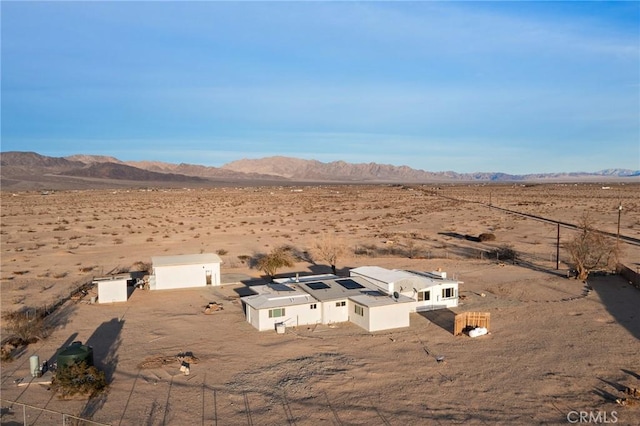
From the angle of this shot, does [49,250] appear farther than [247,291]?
Yes

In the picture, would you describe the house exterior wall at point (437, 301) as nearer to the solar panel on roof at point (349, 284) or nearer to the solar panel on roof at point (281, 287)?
the solar panel on roof at point (349, 284)

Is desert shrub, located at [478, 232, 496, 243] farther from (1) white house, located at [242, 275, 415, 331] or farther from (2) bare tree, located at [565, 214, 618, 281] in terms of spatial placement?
(1) white house, located at [242, 275, 415, 331]

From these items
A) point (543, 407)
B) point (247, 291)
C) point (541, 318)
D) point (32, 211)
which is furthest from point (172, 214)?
point (543, 407)

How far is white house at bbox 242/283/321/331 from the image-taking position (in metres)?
23.5

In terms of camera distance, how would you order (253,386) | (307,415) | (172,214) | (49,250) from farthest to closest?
(172,214) → (49,250) → (253,386) → (307,415)

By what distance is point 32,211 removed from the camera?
75500 mm

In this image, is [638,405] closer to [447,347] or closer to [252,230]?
[447,347]

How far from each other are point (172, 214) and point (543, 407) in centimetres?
6385

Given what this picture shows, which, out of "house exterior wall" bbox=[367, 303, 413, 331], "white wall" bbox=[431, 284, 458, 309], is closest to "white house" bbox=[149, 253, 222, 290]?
"house exterior wall" bbox=[367, 303, 413, 331]

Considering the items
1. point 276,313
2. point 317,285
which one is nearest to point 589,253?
point 317,285

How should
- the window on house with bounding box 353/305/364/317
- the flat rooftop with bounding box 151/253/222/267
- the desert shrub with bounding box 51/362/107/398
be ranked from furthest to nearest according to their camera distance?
the flat rooftop with bounding box 151/253/222/267, the window on house with bounding box 353/305/364/317, the desert shrub with bounding box 51/362/107/398

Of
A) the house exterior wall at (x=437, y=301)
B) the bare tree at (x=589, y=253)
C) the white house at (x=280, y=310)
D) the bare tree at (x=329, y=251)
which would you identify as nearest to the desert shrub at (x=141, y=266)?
the bare tree at (x=329, y=251)

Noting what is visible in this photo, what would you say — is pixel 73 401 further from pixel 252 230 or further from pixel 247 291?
pixel 252 230

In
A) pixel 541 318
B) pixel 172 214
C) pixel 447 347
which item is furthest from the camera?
pixel 172 214
